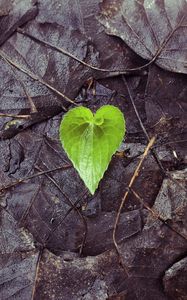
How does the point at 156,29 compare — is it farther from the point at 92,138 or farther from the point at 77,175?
the point at 77,175

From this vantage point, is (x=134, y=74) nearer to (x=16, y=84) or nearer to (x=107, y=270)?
(x=16, y=84)

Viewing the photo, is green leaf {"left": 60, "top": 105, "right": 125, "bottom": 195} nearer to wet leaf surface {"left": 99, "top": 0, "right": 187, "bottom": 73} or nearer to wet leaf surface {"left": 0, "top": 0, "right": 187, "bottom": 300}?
wet leaf surface {"left": 0, "top": 0, "right": 187, "bottom": 300}

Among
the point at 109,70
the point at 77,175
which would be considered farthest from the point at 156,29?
the point at 77,175

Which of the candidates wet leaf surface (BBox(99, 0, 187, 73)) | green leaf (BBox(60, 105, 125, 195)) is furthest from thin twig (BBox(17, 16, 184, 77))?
green leaf (BBox(60, 105, 125, 195))

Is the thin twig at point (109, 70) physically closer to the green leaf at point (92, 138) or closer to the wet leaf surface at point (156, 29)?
the wet leaf surface at point (156, 29)

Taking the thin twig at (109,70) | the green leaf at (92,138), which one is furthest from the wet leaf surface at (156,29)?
the green leaf at (92,138)

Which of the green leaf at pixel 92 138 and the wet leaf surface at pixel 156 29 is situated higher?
the wet leaf surface at pixel 156 29

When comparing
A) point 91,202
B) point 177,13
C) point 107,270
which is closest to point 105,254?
point 107,270
